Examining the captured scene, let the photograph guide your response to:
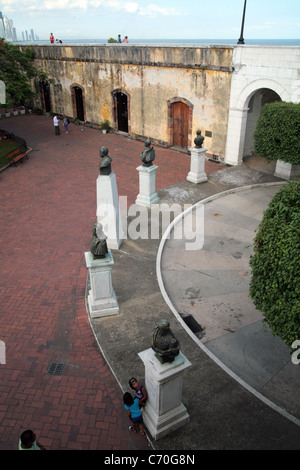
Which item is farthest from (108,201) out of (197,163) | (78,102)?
(78,102)

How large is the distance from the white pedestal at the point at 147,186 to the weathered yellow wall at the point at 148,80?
608 centimetres

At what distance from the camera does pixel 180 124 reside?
19078 millimetres

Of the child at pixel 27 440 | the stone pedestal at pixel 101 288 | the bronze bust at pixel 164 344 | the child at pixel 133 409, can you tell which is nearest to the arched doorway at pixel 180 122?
the stone pedestal at pixel 101 288

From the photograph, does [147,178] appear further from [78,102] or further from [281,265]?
[78,102]

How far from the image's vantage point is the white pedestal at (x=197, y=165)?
1419 centimetres

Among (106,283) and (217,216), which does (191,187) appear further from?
(106,283)

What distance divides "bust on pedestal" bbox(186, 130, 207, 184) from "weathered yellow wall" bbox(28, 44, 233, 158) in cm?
335

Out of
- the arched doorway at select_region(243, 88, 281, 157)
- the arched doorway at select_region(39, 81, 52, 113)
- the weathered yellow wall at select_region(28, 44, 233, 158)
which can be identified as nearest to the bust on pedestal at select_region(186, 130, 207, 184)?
the weathered yellow wall at select_region(28, 44, 233, 158)

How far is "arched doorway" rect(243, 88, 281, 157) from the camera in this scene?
1680cm

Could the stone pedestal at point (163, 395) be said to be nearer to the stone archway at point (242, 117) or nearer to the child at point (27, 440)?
the child at point (27, 440)

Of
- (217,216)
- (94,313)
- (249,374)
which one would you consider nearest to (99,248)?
(94,313)

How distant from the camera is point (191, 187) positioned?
568 inches

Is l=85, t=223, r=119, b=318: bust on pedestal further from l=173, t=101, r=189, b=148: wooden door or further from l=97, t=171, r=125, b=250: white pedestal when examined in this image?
l=173, t=101, r=189, b=148: wooden door

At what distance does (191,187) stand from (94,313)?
7884 mm
